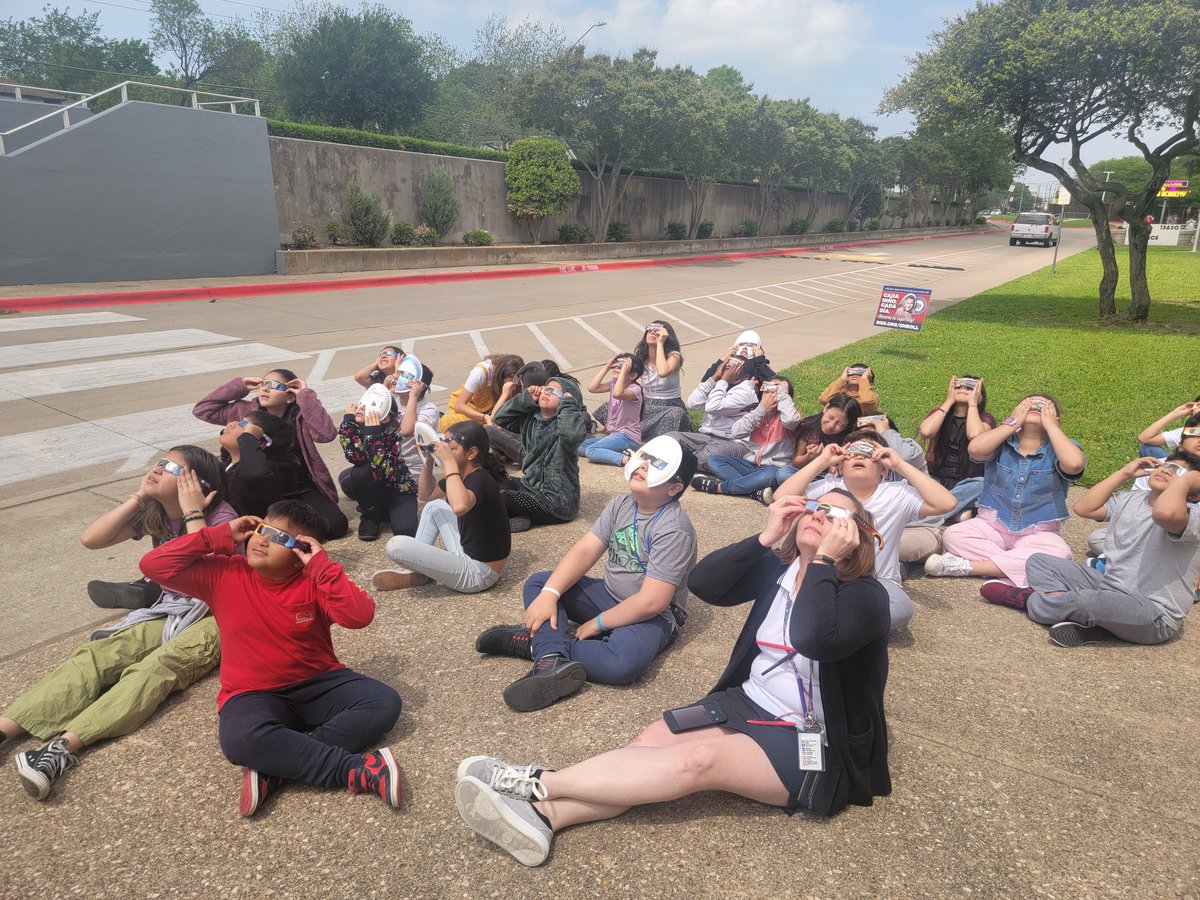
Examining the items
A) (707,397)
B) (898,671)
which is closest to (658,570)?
(898,671)

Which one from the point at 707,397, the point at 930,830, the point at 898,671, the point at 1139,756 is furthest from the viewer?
the point at 707,397

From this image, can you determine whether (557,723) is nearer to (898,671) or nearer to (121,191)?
(898,671)

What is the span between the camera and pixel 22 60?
5503cm

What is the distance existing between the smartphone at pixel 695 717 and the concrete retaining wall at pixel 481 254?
778 inches

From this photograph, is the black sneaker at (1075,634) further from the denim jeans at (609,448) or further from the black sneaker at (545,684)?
the denim jeans at (609,448)

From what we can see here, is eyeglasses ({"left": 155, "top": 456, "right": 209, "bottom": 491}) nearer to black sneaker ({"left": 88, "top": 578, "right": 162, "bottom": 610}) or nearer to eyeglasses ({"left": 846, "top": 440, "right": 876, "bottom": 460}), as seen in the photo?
black sneaker ({"left": 88, "top": 578, "right": 162, "bottom": 610})

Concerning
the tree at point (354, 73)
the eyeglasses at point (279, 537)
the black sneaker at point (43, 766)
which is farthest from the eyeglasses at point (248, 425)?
the tree at point (354, 73)

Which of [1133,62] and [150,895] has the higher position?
[1133,62]

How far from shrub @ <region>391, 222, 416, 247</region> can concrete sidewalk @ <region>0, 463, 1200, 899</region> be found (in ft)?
69.8

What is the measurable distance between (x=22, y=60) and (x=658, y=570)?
72.0 m

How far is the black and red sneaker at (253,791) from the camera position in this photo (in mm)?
2877

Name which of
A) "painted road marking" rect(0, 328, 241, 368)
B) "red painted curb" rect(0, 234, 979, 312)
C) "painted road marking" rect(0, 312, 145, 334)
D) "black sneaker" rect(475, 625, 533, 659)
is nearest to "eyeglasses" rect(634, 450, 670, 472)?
"black sneaker" rect(475, 625, 533, 659)

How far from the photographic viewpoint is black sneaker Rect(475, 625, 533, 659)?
3953 millimetres

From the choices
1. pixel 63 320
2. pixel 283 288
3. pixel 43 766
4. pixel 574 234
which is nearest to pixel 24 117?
pixel 283 288
